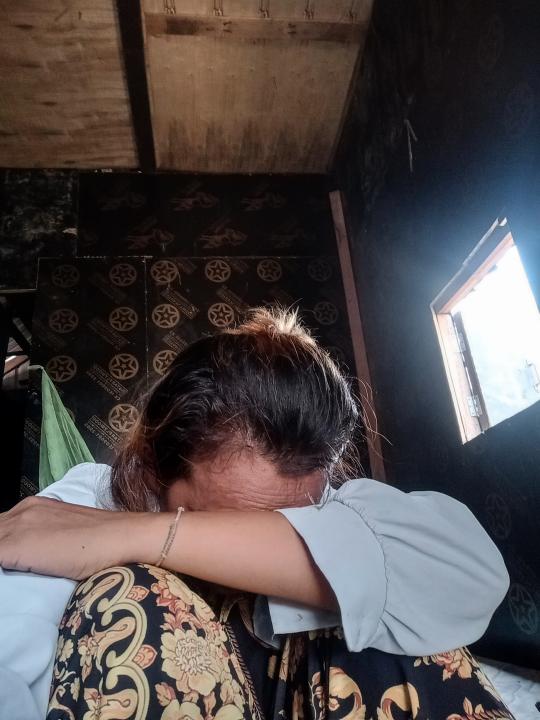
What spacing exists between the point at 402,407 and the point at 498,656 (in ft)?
3.58

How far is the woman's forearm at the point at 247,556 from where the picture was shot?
0.66 m

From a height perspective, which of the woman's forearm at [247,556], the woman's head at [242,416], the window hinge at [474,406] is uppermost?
the window hinge at [474,406]

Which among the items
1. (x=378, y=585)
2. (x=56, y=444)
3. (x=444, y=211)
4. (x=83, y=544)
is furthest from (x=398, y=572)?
(x=56, y=444)

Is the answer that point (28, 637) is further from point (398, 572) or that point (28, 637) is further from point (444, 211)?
point (444, 211)

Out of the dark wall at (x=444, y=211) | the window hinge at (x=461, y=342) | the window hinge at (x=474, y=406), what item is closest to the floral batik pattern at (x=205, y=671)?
the dark wall at (x=444, y=211)

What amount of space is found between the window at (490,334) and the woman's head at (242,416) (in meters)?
0.86

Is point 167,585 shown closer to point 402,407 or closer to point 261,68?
point 402,407

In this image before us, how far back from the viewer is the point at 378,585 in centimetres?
64

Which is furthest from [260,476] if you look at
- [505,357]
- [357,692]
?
[505,357]

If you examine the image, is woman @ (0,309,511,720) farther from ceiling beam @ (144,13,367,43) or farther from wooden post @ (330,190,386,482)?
ceiling beam @ (144,13,367,43)

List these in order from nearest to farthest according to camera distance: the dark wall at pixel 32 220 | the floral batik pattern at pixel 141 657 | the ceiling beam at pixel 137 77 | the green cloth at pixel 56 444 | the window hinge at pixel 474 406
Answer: the floral batik pattern at pixel 141 657 < the window hinge at pixel 474 406 < the green cloth at pixel 56 444 < the ceiling beam at pixel 137 77 < the dark wall at pixel 32 220

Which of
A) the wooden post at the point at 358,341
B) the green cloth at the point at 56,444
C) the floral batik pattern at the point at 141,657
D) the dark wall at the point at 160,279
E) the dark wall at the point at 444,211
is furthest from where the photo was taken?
the dark wall at the point at 160,279

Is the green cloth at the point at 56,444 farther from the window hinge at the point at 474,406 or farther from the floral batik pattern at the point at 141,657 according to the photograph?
the floral batik pattern at the point at 141,657

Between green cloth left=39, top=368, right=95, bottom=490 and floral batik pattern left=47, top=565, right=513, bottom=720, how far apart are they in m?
1.81
